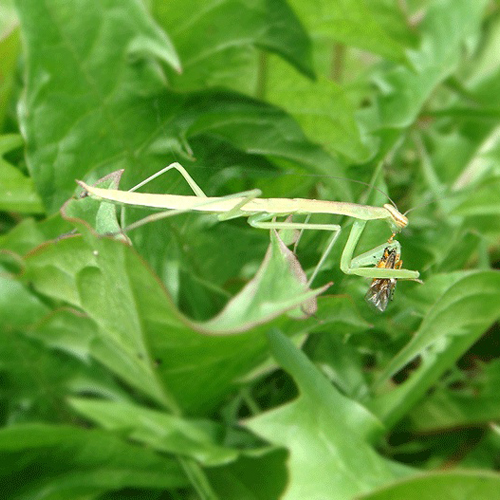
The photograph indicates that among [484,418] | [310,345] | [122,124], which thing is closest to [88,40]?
[122,124]

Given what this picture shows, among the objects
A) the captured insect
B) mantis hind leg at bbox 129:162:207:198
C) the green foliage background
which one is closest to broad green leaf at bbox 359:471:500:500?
Result: the green foliage background

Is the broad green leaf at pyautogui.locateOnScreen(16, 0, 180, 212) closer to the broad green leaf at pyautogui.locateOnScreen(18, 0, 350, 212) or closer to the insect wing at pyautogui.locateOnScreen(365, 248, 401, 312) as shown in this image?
the broad green leaf at pyautogui.locateOnScreen(18, 0, 350, 212)

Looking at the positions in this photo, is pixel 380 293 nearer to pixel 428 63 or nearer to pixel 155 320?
pixel 155 320

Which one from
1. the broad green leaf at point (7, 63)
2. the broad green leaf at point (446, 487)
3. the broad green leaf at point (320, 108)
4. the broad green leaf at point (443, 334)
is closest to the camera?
the broad green leaf at point (446, 487)

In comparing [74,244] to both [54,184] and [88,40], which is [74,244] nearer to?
[54,184]

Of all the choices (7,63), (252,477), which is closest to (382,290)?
(252,477)

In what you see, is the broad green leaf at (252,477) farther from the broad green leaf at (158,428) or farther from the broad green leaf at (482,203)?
the broad green leaf at (482,203)

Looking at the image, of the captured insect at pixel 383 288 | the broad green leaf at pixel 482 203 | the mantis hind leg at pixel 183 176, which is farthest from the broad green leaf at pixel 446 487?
the broad green leaf at pixel 482 203
